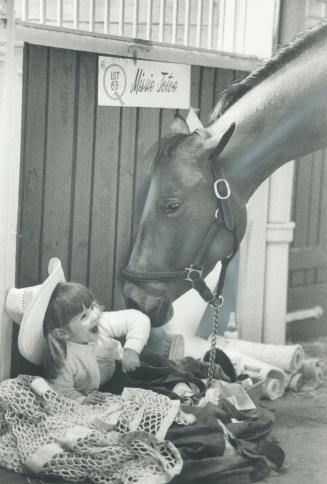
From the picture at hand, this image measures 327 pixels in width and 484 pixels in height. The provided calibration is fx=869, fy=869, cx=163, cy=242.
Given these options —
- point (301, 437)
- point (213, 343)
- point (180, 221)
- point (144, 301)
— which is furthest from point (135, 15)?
point (301, 437)

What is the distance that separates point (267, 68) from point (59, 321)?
5.32 feet

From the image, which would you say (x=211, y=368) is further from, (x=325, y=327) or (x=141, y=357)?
(x=325, y=327)

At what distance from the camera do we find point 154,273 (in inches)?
163

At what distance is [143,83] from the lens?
13.6ft

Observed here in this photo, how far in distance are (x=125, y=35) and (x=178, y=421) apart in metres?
1.85

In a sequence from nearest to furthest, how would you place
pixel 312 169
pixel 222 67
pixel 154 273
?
pixel 154 273
pixel 222 67
pixel 312 169

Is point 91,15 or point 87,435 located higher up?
point 91,15

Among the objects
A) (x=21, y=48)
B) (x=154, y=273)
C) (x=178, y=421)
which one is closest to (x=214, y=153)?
(x=154, y=273)

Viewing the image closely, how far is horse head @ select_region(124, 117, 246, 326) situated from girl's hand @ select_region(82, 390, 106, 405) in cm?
50

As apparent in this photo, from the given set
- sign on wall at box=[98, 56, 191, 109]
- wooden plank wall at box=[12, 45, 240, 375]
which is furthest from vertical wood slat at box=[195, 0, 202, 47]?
wooden plank wall at box=[12, 45, 240, 375]

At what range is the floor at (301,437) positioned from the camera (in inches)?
143

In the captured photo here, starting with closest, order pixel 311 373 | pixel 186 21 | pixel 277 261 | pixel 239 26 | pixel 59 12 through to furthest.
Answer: pixel 59 12
pixel 186 21
pixel 239 26
pixel 311 373
pixel 277 261

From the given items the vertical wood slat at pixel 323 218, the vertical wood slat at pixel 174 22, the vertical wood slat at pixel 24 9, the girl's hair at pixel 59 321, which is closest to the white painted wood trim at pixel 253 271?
the vertical wood slat at pixel 323 218

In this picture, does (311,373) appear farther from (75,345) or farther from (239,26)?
(239,26)
